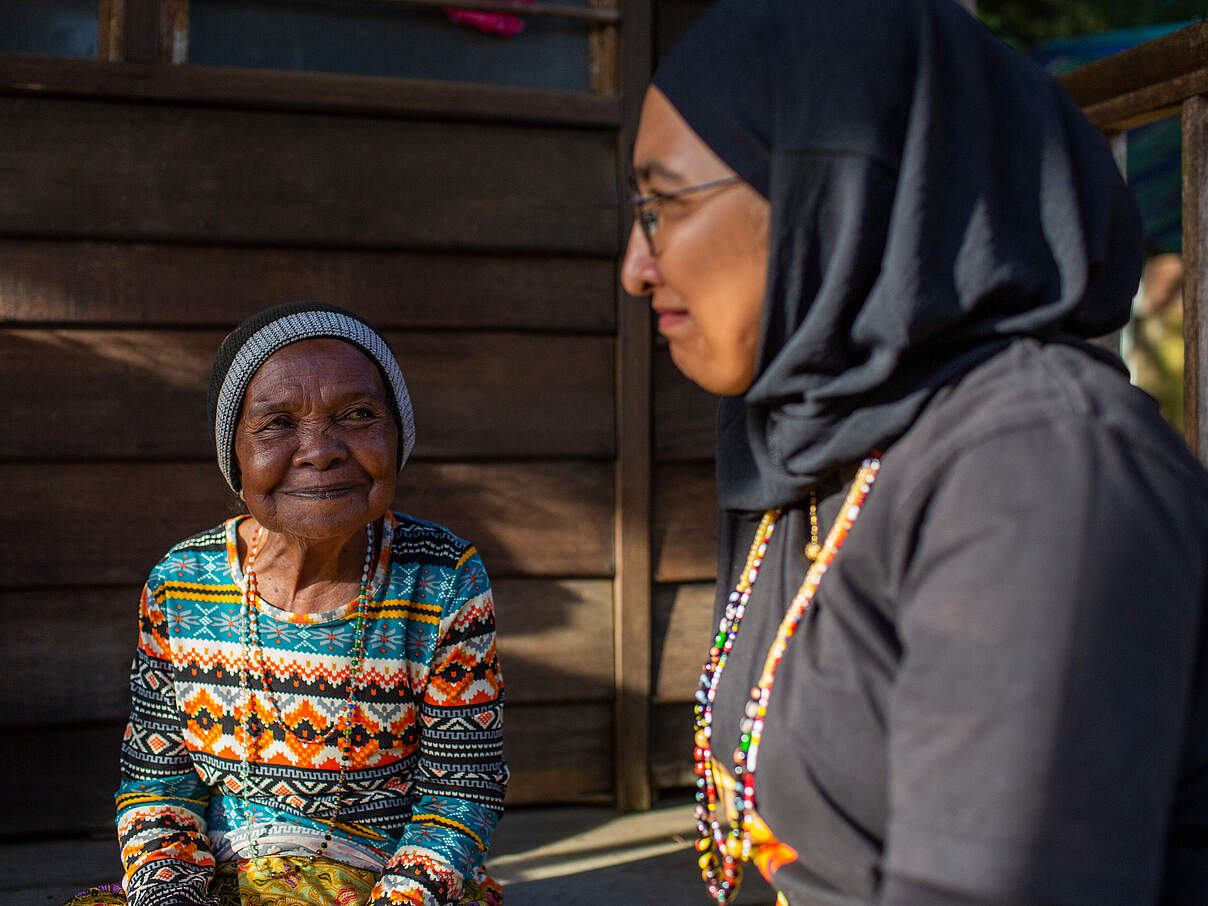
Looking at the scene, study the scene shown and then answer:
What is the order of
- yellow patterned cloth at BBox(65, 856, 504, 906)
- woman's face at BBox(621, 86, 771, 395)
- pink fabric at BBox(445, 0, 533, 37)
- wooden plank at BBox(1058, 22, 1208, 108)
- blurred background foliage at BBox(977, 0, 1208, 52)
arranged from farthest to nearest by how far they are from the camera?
blurred background foliage at BBox(977, 0, 1208, 52)
pink fabric at BBox(445, 0, 533, 37)
wooden plank at BBox(1058, 22, 1208, 108)
yellow patterned cloth at BBox(65, 856, 504, 906)
woman's face at BBox(621, 86, 771, 395)

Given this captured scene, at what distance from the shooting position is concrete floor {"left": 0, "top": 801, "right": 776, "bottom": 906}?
2.59 m

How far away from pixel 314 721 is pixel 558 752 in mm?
1307

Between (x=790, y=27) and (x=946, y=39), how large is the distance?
16cm

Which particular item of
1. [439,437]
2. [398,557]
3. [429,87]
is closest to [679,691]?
[439,437]

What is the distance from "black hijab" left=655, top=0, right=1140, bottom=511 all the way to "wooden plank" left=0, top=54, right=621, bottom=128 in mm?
1811

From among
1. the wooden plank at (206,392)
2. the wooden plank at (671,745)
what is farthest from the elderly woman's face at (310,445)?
the wooden plank at (671,745)

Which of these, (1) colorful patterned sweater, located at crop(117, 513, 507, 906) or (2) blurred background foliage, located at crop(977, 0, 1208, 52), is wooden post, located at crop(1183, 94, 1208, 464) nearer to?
(1) colorful patterned sweater, located at crop(117, 513, 507, 906)

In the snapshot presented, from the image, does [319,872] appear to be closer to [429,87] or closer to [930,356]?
[930,356]

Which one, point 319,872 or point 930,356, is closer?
point 930,356

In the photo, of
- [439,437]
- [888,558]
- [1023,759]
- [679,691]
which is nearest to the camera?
[1023,759]

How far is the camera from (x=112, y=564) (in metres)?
2.76

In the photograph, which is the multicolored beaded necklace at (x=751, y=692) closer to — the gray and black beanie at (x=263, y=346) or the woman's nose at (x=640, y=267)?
the woman's nose at (x=640, y=267)

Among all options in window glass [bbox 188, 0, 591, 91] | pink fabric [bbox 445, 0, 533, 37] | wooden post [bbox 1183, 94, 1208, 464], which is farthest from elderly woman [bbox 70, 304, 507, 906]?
wooden post [bbox 1183, 94, 1208, 464]

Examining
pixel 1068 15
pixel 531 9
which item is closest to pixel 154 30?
pixel 531 9
